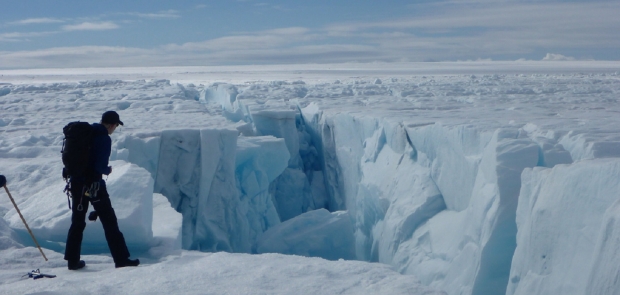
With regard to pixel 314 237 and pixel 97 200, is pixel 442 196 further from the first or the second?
pixel 97 200

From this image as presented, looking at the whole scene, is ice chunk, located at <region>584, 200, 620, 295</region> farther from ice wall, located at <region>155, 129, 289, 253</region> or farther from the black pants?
ice wall, located at <region>155, 129, 289, 253</region>

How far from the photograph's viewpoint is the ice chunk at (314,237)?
656 cm

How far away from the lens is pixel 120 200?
3490mm

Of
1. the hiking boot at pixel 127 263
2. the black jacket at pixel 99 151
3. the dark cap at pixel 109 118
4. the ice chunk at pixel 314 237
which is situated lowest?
the ice chunk at pixel 314 237

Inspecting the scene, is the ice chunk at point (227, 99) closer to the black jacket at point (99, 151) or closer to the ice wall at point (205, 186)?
the ice wall at point (205, 186)

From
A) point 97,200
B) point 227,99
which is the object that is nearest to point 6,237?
point 97,200

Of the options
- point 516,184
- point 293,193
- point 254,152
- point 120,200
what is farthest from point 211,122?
point 516,184

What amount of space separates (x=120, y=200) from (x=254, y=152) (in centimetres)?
415

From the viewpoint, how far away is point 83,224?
2939mm

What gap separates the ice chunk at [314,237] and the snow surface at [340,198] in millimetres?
19

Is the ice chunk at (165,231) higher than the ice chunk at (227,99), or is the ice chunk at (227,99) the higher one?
the ice chunk at (227,99)

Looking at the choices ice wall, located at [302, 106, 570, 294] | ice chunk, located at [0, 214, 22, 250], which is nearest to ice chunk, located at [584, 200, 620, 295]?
ice wall, located at [302, 106, 570, 294]

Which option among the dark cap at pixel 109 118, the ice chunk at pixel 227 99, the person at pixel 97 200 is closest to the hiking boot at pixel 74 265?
the person at pixel 97 200

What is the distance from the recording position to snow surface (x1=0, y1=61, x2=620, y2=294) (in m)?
2.73
